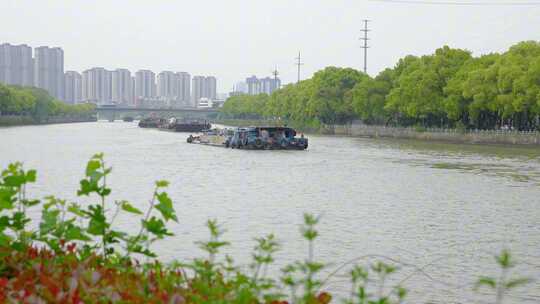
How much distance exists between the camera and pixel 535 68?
194 ft

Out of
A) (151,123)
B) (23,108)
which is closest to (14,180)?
(151,123)

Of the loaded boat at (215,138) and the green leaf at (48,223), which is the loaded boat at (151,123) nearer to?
the loaded boat at (215,138)

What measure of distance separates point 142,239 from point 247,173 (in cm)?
2756

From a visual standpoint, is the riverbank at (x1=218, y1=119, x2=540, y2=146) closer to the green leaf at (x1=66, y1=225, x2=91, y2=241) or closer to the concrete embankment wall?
the concrete embankment wall

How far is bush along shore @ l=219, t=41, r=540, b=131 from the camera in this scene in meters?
62.4

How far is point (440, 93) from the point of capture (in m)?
75.4

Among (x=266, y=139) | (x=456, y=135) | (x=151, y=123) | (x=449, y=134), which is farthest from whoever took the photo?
(x=151, y=123)

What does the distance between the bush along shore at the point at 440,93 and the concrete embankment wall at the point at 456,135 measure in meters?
1.56

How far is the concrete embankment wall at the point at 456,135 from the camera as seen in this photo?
62375 mm

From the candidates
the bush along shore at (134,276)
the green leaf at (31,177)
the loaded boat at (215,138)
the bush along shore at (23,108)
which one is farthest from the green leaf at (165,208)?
the bush along shore at (23,108)

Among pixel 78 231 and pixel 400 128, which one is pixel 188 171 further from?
pixel 400 128

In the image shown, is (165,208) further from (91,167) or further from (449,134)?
(449,134)

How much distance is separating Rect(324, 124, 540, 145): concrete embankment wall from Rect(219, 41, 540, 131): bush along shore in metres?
1.56

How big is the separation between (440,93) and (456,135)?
622 cm
